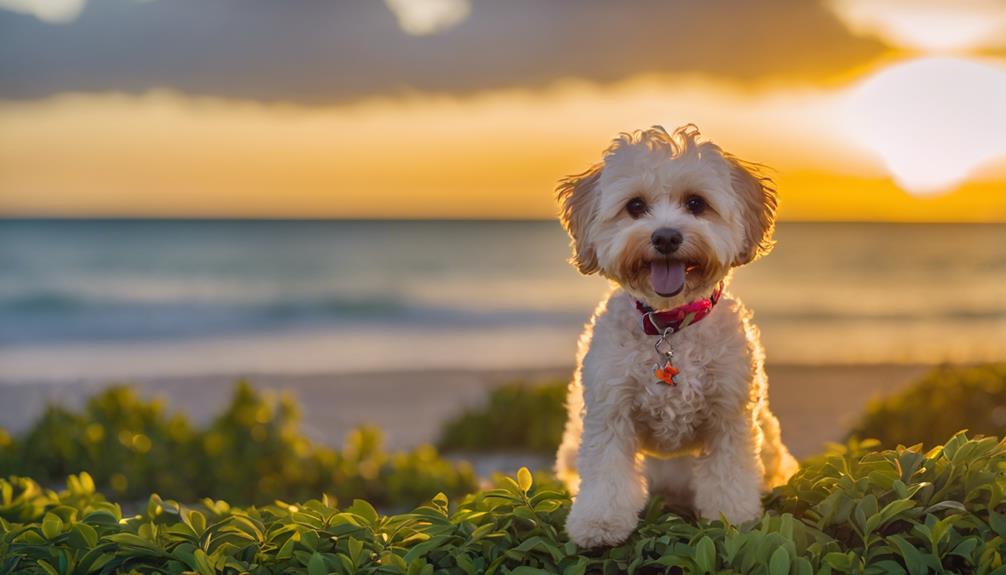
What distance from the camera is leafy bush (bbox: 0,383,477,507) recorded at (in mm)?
7484

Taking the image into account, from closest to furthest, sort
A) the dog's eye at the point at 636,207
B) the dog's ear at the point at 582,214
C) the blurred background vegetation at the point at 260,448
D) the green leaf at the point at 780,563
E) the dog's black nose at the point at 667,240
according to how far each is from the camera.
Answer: the green leaf at the point at 780,563
the dog's black nose at the point at 667,240
the dog's eye at the point at 636,207
the dog's ear at the point at 582,214
the blurred background vegetation at the point at 260,448

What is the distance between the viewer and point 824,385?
1275 cm

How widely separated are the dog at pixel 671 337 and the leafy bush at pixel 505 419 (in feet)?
18.3

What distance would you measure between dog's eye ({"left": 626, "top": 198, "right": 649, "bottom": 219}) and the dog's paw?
119 cm

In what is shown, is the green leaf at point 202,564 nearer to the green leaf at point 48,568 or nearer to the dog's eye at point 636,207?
the green leaf at point 48,568

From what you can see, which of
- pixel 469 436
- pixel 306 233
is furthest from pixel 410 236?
pixel 469 436

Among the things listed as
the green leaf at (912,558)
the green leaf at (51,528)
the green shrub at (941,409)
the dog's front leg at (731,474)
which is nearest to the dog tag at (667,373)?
the dog's front leg at (731,474)

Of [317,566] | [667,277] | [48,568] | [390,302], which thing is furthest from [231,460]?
[390,302]

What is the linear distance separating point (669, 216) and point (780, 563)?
1352 mm

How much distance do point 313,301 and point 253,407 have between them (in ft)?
93.1

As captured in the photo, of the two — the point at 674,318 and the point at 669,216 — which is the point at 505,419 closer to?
the point at 674,318

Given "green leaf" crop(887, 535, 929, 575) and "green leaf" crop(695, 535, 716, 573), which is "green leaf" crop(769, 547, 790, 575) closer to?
"green leaf" crop(695, 535, 716, 573)

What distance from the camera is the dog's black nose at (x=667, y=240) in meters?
3.59

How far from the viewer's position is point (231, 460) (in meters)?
7.62
